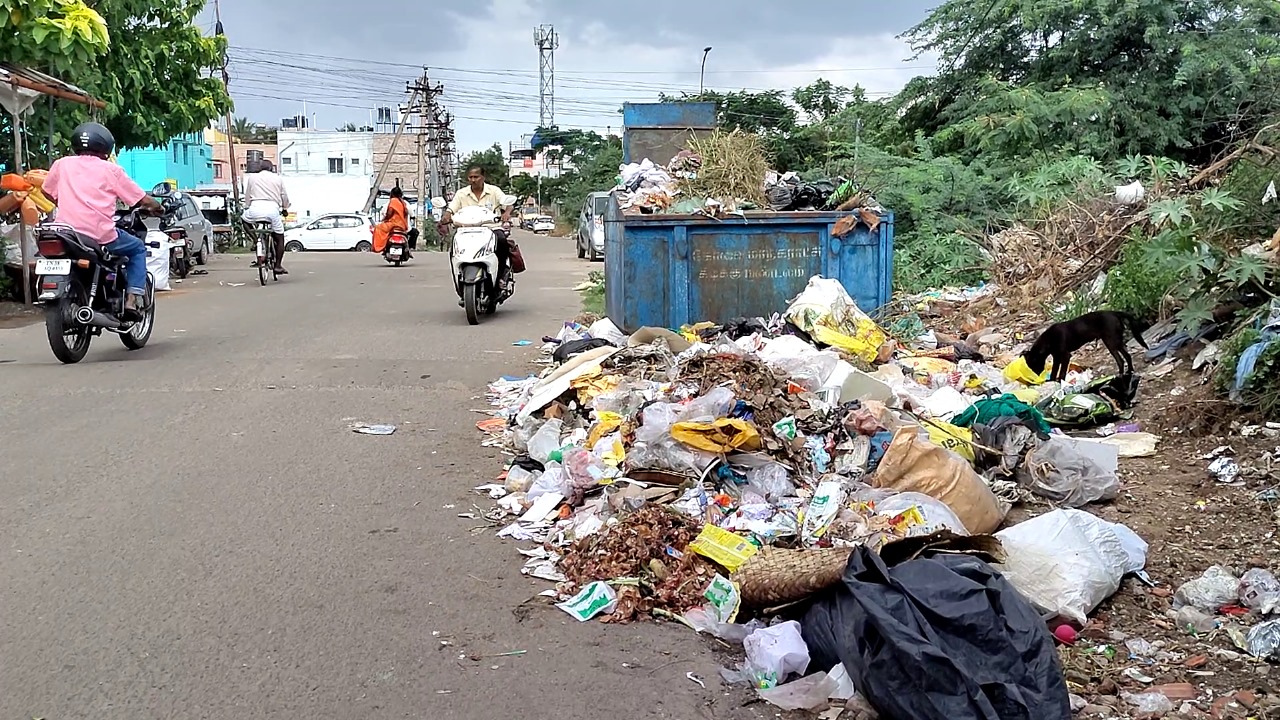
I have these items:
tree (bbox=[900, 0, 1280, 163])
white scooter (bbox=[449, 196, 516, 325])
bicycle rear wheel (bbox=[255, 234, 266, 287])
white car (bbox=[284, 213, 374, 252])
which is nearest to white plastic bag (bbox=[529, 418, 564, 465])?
white scooter (bbox=[449, 196, 516, 325])

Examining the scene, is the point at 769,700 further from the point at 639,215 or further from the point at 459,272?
the point at 459,272

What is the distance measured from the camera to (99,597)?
4.09 m

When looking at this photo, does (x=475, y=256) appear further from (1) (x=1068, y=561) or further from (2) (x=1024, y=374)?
(1) (x=1068, y=561)

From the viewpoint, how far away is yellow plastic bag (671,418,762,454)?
5.29 m

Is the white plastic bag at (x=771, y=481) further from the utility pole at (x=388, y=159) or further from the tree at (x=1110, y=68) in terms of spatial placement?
the utility pole at (x=388, y=159)

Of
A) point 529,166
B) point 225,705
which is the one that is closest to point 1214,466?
point 225,705

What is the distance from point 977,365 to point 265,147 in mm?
80890

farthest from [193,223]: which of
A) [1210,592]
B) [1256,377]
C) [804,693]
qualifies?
[1210,592]

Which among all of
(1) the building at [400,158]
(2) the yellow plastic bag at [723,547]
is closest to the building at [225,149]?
(1) the building at [400,158]

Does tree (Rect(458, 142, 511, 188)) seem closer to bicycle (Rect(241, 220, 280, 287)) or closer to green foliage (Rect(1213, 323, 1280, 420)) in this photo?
bicycle (Rect(241, 220, 280, 287))

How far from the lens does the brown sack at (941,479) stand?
16.0ft

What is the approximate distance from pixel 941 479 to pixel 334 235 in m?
34.7

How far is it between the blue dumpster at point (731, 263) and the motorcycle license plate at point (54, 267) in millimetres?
4327

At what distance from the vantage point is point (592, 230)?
26500mm
